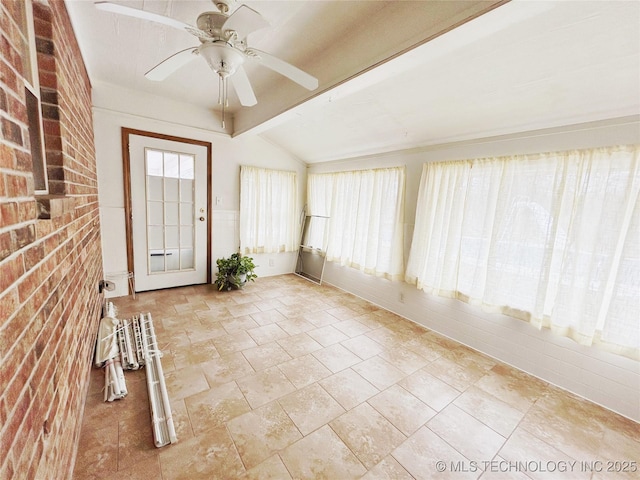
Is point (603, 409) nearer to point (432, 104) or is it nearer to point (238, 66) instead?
point (432, 104)

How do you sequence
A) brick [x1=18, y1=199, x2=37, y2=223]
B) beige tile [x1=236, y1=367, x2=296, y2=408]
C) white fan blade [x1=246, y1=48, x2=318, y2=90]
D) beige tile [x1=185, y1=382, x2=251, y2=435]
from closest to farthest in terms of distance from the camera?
brick [x1=18, y1=199, x2=37, y2=223]
white fan blade [x1=246, y1=48, x2=318, y2=90]
beige tile [x1=185, y1=382, x2=251, y2=435]
beige tile [x1=236, y1=367, x2=296, y2=408]

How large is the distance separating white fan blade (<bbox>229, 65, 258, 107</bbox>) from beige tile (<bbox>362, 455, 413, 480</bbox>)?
7.99ft

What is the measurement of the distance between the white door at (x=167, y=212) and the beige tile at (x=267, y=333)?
69.7 inches

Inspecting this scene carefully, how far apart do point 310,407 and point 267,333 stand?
106cm

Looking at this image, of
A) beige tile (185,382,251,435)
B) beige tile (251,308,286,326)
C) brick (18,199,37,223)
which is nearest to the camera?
brick (18,199,37,223)

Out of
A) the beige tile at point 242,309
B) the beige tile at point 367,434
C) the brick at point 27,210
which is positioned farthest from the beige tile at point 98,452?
the beige tile at point 242,309

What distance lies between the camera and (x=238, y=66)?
65.3 inches

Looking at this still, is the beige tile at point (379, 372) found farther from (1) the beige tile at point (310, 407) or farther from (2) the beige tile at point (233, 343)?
(2) the beige tile at point (233, 343)

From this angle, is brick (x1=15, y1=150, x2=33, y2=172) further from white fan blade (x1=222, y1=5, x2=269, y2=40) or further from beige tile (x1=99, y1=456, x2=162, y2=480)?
beige tile (x1=99, y1=456, x2=162, y2=480)

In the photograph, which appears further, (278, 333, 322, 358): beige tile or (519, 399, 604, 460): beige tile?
(278, 333, 322, 358): beige tile

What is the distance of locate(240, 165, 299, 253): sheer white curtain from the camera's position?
4203 millimetres

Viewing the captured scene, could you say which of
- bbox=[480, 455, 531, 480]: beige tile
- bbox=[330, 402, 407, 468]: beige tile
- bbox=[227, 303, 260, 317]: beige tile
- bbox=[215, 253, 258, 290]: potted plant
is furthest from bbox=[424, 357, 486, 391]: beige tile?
bbox=[215, 253, 258, 290]: potted plant

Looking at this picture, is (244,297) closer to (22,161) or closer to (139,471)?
(139,471)

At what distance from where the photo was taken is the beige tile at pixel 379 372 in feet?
6.83
